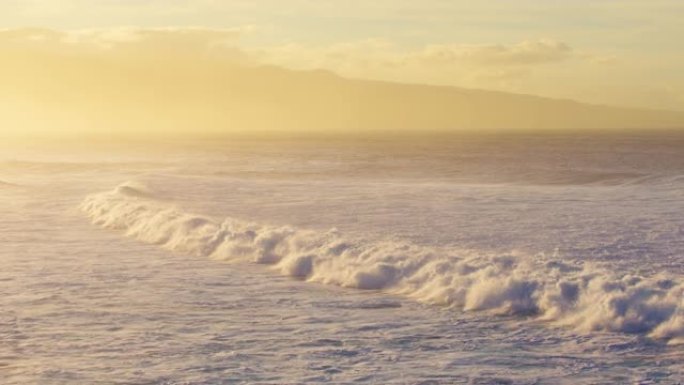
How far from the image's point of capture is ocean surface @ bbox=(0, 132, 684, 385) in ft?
37.0

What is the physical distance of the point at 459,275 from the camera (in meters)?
16.9

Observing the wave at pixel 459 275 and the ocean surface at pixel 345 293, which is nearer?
the ocean surface at pixel 345 293

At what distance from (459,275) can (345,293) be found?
7.33 ft

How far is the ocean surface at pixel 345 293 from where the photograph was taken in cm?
1127

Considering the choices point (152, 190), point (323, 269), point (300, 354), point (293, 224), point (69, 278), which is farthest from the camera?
point (152, 190)

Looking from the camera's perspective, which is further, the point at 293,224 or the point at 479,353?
the point at 293,224

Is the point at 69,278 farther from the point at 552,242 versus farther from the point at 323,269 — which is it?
the point at 552,242

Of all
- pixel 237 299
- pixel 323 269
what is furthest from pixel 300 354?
pixel 323 269

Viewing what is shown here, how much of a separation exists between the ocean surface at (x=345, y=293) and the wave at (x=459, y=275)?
1.7 inches

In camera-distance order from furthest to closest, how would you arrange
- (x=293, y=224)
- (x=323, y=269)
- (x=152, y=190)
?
1. (x=152, y=190)
2. (x=293, y=224)
3. (x=323, y=269)

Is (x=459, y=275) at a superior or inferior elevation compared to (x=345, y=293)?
superior

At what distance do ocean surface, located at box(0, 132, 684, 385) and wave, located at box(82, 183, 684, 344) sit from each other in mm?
43

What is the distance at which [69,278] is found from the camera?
57.6ft

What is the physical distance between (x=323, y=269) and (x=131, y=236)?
8826mm
